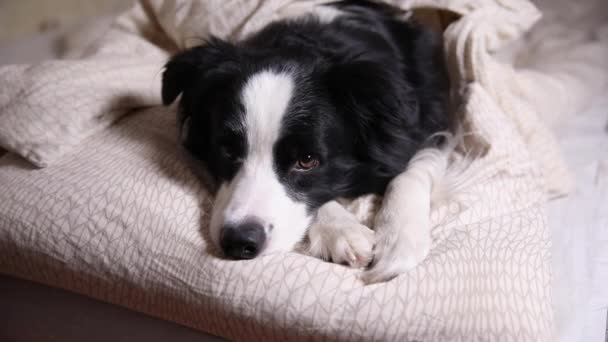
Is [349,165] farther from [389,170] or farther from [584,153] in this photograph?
[584,153]

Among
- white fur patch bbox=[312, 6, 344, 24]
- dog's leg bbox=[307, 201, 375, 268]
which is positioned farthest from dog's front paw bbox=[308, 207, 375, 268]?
white fur patch bbox=[312, 6, 344, 24]

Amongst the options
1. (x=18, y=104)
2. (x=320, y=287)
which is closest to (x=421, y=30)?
(x=320, y=287)

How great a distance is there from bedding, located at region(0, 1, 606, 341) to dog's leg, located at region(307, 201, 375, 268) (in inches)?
3.1

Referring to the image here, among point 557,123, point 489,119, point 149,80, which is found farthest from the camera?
point 557,123

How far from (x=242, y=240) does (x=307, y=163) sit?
13.1 inches

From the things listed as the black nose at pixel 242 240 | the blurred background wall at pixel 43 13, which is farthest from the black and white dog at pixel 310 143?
the blurred background wall at pixel 43 13

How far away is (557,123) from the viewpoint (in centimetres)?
245

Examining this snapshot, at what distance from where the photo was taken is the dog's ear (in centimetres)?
181

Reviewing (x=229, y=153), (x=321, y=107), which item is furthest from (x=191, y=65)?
(x=321, y=107)

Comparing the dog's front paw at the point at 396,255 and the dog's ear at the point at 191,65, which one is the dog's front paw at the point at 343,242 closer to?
the dog's front paw at the point at 396,255

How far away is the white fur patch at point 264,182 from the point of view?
4.84ft

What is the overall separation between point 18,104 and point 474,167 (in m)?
1.53

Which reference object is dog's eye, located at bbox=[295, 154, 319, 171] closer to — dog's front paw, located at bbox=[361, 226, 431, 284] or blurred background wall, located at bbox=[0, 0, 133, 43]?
dog's front paw, located at bbox=[361, 226, 431, 284]

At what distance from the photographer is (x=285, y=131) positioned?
1.57 metres
